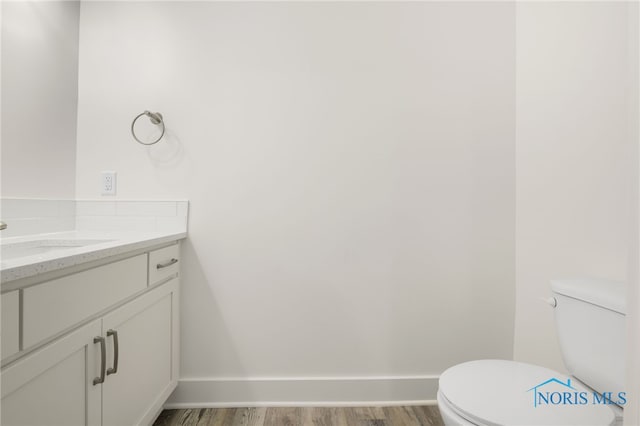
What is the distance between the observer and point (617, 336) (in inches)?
37.0

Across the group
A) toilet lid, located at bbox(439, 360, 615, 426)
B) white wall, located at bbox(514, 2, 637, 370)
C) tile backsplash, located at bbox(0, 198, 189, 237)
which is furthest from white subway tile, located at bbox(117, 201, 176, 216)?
white wall, located at bbox(514, 2, 637, 370)

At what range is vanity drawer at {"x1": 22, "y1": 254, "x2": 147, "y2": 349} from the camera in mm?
726

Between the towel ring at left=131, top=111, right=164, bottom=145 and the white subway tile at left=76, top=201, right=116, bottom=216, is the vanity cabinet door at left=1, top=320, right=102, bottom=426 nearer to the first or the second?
the white subway tile at left=76, top=201, right=116, bottom=216

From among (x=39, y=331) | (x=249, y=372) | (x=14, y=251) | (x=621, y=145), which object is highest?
(x=621, y=145)

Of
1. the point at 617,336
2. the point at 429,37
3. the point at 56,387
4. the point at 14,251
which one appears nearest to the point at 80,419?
the point at 56,387

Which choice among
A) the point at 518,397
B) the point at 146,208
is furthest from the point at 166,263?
the point at 518,397

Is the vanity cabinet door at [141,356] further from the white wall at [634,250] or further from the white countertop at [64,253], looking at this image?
the white wall at [634,250]

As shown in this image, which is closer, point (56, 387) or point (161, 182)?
point (56, 387)

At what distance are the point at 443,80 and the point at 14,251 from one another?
1.94 metres

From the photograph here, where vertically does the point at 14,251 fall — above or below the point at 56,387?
above

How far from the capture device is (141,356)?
1223 millimetres

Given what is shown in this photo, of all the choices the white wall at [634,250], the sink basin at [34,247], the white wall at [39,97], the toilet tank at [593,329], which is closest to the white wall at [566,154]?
the toilet tank at [593,329]

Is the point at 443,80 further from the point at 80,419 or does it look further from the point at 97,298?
the point at 80,419

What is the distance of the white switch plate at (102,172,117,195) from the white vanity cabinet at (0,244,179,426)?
1.55 ft
